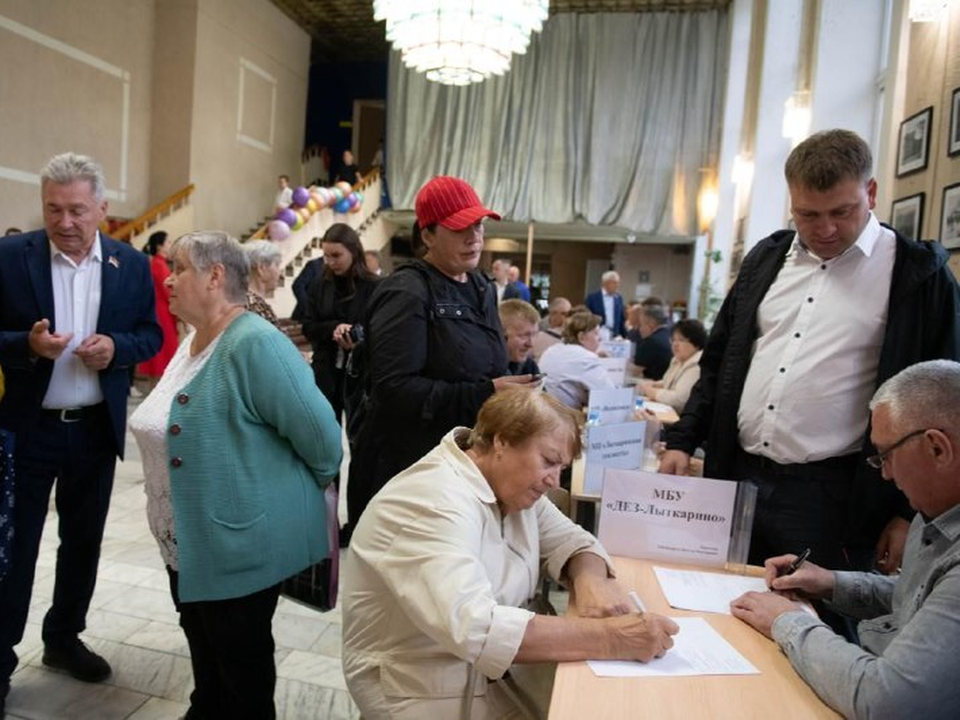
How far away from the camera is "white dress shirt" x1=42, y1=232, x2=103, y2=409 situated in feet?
6.87

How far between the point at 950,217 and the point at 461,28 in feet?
14.5

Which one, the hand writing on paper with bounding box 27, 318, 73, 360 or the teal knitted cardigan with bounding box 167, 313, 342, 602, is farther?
the hand writing on paper with bounding box 27, 318, 73, 360

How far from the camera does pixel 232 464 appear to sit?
163 centimetres

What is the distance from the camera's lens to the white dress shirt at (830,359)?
5.51 ft

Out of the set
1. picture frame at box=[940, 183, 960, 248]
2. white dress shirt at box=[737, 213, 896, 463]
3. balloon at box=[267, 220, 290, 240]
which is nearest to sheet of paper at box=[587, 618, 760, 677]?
white dress shirt at box=[737, 213, 896, 463]

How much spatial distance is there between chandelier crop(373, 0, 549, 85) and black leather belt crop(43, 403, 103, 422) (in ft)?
16.4

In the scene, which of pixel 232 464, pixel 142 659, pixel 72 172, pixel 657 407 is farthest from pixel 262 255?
pixel 657 407

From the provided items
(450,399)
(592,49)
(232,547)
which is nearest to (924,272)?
(450,399)

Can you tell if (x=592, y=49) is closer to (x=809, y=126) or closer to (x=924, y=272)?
(x=809, y=126)

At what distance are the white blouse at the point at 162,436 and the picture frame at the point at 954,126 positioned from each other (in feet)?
10.5

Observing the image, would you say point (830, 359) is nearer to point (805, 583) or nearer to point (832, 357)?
point (832, 357)

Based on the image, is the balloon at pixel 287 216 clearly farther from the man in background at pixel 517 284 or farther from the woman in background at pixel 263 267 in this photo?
the woman in background at pixel 263 267

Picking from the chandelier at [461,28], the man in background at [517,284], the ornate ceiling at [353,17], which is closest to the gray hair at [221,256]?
the chandelier at [461,28]

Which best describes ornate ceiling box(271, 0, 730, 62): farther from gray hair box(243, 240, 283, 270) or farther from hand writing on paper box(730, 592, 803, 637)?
hand writing on paper box(730, 592, 803, 637)
